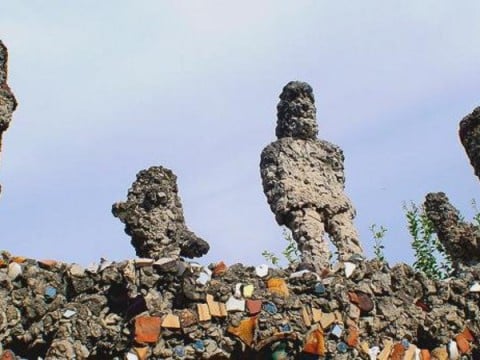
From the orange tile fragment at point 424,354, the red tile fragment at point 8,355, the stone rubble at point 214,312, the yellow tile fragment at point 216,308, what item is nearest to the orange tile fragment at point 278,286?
the stone rubble at point 214,312

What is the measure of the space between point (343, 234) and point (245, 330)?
4.04m

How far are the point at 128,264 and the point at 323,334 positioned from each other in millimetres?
1592

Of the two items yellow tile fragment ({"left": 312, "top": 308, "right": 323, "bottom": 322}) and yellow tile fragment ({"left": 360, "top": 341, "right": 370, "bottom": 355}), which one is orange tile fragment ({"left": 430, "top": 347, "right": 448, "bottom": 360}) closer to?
yellow tile fragment ({"left": 360, "top": 341, "right": 370, "bottom": 355})

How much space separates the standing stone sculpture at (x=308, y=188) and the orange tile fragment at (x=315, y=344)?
287 centimetres

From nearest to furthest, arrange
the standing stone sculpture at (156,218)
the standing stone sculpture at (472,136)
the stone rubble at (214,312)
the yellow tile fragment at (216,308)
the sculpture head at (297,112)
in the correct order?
the stone rubble at (214,312)
the yellow tile fragment at (216,308)
the standing stone sculpture at (156,218)
the standing stone sculpture at (472,136)
the sculpture head at (297,112)

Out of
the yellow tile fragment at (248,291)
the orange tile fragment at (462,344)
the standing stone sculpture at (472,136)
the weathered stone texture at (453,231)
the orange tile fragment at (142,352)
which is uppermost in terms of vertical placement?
the standing stone sculpture at (472,136)

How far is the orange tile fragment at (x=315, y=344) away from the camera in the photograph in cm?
653

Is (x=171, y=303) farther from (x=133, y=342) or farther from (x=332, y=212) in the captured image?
(x=332, y=212)

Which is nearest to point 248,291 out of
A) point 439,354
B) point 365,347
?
point 365,347

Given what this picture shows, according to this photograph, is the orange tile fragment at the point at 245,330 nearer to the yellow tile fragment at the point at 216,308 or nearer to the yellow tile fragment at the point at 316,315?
the yellow tile fragment at the point at 216,308

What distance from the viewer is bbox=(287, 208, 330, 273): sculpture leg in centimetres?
971

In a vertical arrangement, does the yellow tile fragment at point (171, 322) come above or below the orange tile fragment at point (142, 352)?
above

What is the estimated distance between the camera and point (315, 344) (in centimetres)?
655

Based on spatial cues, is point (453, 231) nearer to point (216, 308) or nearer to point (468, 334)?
point (468, 334)
